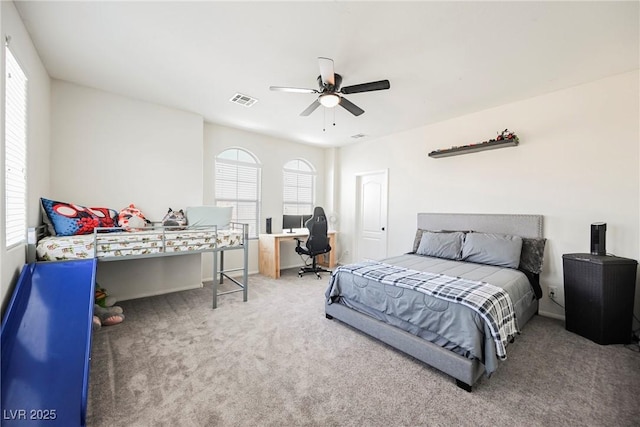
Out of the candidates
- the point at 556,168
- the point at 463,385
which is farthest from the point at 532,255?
the point at 463,385

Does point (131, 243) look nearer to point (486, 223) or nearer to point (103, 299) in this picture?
point (103, 299)

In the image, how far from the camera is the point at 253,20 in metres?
2.00

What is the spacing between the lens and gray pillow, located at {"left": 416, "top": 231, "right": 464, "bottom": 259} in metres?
3.47

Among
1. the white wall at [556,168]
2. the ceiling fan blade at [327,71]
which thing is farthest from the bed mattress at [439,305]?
the ceiling fan blade at [327,71]

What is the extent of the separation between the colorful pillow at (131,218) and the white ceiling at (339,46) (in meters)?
1.49

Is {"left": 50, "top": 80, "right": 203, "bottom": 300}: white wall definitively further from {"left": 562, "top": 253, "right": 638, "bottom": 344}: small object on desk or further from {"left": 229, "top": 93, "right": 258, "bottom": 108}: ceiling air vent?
{"left": 562, "top": 253, "right": 638, "bottom": 344}: small object on desk

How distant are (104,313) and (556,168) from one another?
543cm

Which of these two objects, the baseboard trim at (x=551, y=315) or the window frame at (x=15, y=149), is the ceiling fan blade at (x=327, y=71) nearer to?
the window frame at (x=15, y=149)

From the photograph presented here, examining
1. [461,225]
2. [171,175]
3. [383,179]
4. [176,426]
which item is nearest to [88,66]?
[171,175]

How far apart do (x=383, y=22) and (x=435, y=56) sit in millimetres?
732

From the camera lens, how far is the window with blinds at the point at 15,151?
1.86 meters

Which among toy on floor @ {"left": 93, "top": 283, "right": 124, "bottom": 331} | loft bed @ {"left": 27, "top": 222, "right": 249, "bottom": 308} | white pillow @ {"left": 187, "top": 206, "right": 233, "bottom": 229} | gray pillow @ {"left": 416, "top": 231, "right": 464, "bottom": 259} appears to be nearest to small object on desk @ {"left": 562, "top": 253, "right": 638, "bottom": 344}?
gray pillow @ {"left": 416, "top": 231, "right": 464, "bottom": 259}

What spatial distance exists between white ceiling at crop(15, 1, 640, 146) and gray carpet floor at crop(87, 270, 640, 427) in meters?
2.69

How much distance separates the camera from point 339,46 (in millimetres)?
2275
